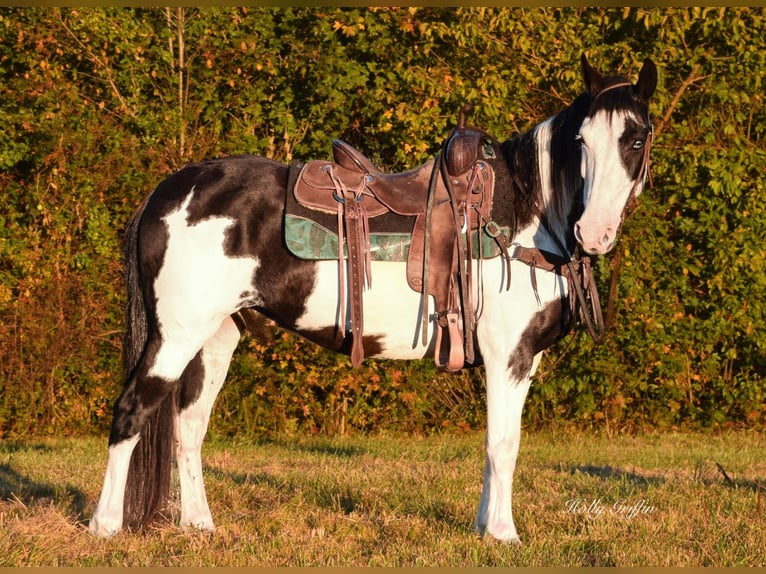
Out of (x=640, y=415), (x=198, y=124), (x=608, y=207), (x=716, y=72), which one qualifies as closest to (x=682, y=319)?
(x=640, y=415)

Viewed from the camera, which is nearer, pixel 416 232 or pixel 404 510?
pixel 416 232

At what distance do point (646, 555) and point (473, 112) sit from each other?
18.4ft

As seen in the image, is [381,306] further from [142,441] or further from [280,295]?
[142,441]

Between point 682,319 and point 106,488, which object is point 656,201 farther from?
point 106,488

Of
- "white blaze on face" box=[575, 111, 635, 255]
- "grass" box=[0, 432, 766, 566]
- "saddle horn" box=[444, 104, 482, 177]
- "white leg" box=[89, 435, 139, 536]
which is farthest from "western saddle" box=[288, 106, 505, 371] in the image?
"white leg" box=[89, 435, 139, 536]

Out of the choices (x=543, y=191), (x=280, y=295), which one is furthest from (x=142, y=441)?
(x=543, y=191)

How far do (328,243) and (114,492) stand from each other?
167 centimetres

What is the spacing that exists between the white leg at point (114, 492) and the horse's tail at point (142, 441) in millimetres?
72

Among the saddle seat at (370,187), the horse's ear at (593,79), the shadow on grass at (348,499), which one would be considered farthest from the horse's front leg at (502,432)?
the horse's ear at (593,79)

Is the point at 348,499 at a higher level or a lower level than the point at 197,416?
lower

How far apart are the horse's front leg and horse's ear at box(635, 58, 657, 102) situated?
148 cm

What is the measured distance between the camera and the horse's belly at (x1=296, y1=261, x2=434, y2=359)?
5301 millimetres

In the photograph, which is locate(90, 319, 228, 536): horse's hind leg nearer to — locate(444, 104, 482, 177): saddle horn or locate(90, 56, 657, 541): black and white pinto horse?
locate(90, 56, 657, 541): black and white pinto horse

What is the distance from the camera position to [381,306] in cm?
530
